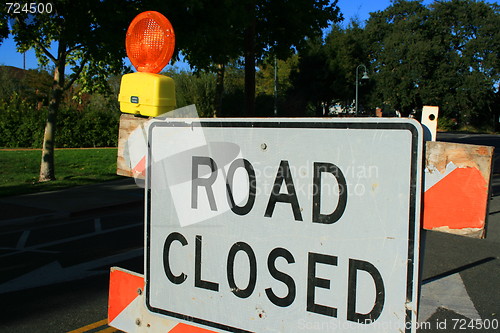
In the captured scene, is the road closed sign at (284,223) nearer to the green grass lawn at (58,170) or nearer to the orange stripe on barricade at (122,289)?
the orange stripe on barricade at (122,289)

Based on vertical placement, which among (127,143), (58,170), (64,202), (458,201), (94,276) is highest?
(127,143)

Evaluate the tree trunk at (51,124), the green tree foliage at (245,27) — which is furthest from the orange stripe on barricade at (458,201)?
the tree trunk at (51,124)

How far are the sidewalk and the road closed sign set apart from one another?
855cm

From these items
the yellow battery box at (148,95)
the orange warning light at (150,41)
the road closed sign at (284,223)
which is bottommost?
the road closed sign at (284,223)

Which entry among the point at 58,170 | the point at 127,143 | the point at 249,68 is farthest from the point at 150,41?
the point at 249,68

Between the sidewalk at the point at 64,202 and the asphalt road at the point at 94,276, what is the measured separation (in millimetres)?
732

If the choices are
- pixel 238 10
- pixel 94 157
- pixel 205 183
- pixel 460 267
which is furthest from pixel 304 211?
pixel 94 157

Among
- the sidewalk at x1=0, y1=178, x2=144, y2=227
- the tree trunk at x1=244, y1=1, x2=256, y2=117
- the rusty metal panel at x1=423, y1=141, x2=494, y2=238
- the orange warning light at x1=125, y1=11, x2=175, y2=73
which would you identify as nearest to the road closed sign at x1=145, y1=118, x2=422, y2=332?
the rusty metal panel at x1=423, y1=141, x2=494, y2=238

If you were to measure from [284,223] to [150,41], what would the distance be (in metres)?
0.92

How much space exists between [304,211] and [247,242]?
0.24 m

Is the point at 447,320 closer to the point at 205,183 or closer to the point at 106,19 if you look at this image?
the point at 205,183

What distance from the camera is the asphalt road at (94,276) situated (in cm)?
444

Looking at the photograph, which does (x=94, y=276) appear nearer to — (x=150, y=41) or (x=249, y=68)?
(x=150, y=41)

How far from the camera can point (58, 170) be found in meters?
16.5
